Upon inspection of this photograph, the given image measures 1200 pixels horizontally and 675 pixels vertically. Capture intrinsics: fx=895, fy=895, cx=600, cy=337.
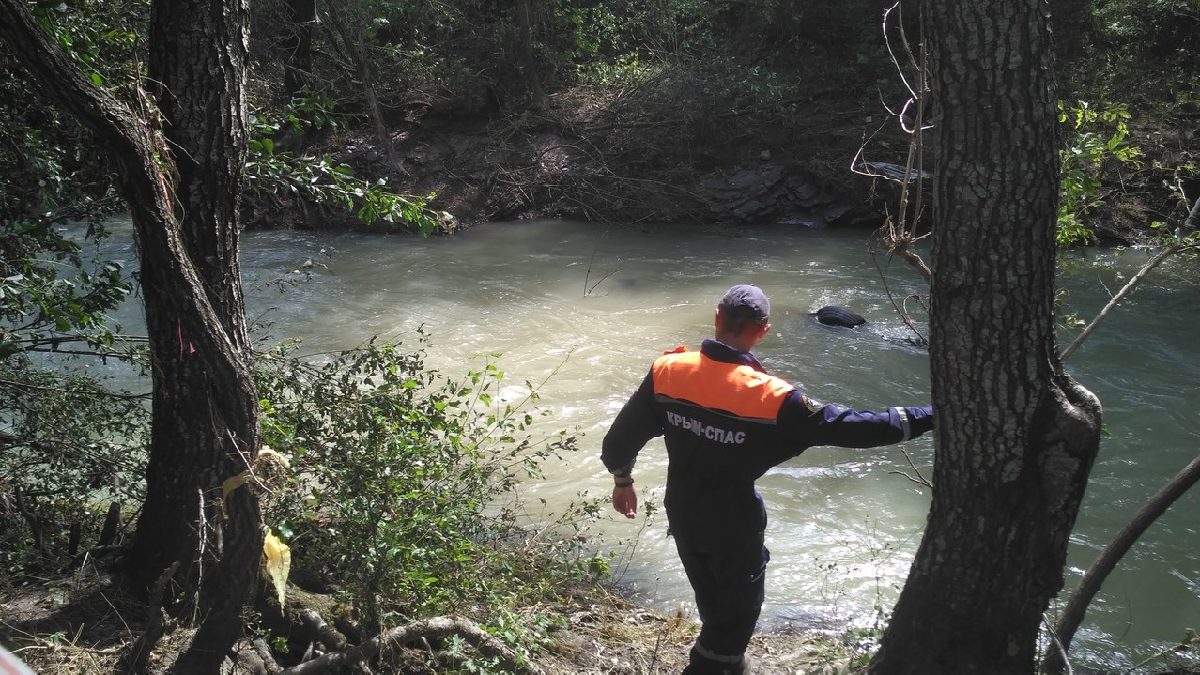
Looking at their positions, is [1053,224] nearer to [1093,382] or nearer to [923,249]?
[1093,382]

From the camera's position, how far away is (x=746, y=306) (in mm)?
→ 3480

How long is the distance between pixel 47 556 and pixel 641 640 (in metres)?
2.85

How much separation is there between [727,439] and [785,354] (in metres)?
6.66

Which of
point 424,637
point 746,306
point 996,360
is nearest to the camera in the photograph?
point 996,360

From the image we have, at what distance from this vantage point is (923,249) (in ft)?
46.6

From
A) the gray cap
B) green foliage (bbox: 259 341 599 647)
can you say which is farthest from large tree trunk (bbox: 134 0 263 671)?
the gray cap

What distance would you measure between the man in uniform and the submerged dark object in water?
7.37m

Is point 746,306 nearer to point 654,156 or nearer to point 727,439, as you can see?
point 727,439

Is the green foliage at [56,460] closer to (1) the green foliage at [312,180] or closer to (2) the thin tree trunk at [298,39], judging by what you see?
(1) the green foliage at [312,180]

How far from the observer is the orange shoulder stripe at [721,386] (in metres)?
3.31

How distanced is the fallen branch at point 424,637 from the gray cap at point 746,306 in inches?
65.1

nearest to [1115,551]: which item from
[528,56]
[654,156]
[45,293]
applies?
[45,293]

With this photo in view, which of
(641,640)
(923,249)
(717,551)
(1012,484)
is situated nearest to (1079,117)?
(1012,484)

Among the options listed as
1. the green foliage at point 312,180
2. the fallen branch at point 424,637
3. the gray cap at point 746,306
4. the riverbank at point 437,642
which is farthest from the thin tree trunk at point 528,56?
the fallen branch at point 424,637
